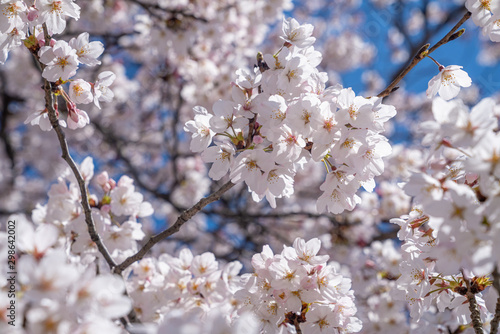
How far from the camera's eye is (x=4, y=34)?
5.28 feet

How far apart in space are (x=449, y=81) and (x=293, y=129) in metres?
0.78

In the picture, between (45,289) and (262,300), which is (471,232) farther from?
(45,289)

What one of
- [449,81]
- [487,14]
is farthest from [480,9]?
[449,81]

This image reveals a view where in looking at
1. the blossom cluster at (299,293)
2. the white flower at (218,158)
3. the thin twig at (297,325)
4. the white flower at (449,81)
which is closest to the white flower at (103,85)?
the white flower at (218,158)

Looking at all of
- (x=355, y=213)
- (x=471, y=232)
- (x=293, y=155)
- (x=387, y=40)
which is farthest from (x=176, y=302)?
(x=387, y=40)

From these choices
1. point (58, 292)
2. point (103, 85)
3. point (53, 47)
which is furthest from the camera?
point (103, 85)

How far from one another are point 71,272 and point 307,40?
1.30 meters

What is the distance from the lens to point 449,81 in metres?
1.71

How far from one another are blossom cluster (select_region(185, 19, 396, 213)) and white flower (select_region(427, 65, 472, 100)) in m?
0.40

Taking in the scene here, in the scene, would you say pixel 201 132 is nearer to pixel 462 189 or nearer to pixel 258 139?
pixel 258 139

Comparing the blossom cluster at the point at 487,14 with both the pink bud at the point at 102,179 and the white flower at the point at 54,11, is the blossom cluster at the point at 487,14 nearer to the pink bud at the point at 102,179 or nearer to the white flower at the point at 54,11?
the white flower at the point at 54,11

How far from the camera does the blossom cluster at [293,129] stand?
4.68ft

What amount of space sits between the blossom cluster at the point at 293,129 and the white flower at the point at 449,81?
40 centimetres

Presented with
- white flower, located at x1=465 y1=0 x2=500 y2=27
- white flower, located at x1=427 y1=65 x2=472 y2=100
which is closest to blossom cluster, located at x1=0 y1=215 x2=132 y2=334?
white flower, located at x1=427 y1=65 x2=472 y2=100
